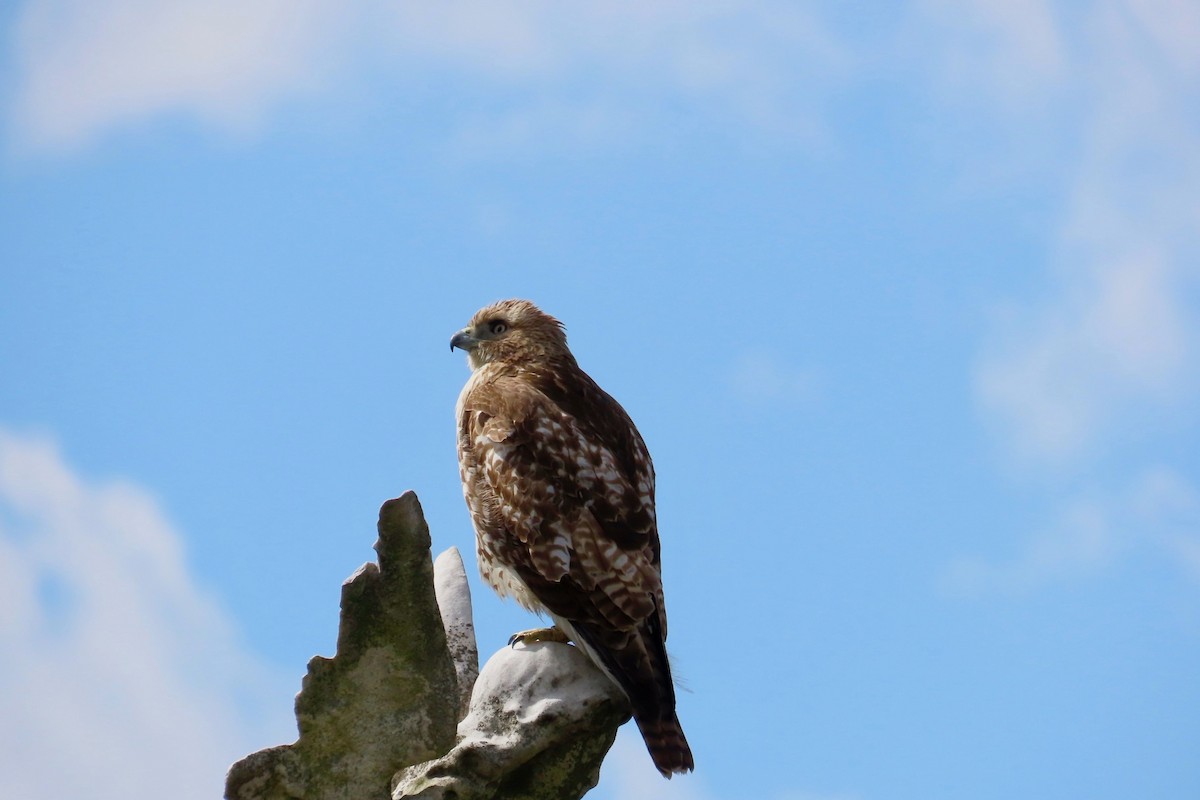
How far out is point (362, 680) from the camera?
6.44m

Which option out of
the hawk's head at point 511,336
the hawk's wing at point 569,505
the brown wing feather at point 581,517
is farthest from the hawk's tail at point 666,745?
the hawk's head at point 511,336

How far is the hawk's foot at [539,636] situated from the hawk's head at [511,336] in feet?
6.06

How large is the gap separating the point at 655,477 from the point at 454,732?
6.46 ft

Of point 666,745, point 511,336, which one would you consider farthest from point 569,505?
point 511,336

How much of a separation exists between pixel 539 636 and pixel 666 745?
2.93 ft

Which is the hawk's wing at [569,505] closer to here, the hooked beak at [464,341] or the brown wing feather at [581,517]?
the brown wing feather at [581,517]

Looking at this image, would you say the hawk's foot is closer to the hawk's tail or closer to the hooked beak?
the hawk's tail

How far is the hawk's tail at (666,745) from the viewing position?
635 centimetres

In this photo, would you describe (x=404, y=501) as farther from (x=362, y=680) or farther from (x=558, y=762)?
(x=558, y=762)

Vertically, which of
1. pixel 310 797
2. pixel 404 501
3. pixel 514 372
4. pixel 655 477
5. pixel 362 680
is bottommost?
pixel 310 797

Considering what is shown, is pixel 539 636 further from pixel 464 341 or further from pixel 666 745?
pixel 464 341

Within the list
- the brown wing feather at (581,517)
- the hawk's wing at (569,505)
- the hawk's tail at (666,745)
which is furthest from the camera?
the hawk's wing at (569,505)

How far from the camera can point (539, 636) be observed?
6.90 meters

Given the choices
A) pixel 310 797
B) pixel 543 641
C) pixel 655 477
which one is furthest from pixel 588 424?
pixel 310 797
